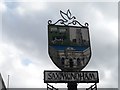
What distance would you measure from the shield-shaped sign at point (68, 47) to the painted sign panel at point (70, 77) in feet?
1.24

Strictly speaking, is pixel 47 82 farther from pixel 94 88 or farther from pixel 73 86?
pixel 94 88

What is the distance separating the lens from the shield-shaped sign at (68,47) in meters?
19.5

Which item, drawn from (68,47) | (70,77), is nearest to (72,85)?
(70,77)

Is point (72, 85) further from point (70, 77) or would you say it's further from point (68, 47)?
point (68, 47)

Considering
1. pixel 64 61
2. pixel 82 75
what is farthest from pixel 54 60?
pixel 82 75

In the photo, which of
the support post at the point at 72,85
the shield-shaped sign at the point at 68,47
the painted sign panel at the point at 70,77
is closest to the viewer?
the painted sign panel at the point at 70,77

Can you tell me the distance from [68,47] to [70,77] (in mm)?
1801

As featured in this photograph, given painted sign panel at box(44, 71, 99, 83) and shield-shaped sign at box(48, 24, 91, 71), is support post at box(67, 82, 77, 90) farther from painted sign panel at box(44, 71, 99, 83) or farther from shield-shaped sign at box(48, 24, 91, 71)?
shield-shaped sign at box(48, 24, 91, 71)

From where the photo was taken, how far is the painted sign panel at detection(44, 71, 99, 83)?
18703 millimetres

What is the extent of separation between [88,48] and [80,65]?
1.21 metres

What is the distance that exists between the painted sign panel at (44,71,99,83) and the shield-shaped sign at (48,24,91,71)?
1.24ft

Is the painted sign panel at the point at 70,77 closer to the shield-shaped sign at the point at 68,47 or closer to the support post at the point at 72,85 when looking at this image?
the support post at the point at 72,85

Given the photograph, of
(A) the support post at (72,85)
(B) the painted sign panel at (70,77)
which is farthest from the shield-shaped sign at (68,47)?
(A) the support post at (72,85)

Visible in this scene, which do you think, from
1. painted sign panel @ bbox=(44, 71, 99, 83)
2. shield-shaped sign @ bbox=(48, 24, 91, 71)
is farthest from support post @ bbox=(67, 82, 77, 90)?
shield-shaped sign @ bbox=(48, 24, 91, 71)
